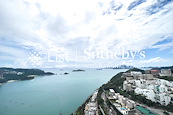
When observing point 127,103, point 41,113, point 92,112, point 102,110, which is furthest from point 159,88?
point 41,113

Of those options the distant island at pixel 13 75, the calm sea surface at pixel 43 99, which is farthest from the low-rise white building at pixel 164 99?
the distant island at pixel 13 75

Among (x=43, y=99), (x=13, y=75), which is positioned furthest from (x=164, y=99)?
(x=13, y=75)

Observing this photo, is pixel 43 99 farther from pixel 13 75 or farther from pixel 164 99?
pixel 13 75

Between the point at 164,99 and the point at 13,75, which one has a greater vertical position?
the point at 164,99

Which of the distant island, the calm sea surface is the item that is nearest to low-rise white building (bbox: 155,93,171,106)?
the calm sea surface

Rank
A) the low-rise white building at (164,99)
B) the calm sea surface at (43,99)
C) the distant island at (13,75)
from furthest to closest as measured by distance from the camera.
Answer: the distant island at (13,75) < the calm sea surface at (43,99) < the low-rise white building at (164,99)

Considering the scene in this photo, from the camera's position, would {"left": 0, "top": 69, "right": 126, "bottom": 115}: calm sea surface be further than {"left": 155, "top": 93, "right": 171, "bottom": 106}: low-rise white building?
Yes

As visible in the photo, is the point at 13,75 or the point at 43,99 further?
the point at 13,75

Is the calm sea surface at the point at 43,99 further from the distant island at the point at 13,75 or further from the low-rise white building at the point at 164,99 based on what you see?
the distant island at the point at 13,75

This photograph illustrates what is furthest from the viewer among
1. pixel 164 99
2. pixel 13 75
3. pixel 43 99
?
pixel 13 75

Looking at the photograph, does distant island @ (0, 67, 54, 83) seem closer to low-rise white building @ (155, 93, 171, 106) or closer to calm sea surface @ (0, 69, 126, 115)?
calm sea surface @ (0, 69, 126, 115)

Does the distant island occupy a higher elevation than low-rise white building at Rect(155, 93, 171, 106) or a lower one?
lower

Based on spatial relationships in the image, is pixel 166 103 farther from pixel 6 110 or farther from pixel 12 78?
pixel 12 78
